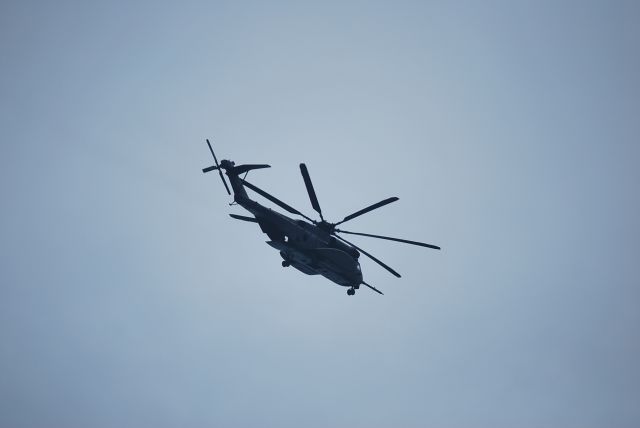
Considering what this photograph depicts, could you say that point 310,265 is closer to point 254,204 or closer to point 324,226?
point 324,226

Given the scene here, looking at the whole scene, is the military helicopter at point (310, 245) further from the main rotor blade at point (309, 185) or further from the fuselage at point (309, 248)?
the main rotor blade at point (309, 185)

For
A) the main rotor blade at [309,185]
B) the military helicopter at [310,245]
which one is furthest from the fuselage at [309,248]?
the main rotor blade at [309,185]

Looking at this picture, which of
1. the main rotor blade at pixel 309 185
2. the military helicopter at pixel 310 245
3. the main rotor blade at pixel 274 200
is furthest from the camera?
the military helicopter at pixel 310 245

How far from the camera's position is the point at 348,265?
32.9 metres

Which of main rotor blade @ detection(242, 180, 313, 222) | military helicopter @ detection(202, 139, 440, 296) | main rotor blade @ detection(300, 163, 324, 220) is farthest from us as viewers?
military helicopter @ detection(202, 139, 440, 296)

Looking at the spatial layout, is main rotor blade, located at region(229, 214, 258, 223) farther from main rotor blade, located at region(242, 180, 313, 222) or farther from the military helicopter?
main rotor blade, located at region(242, 180, 313, 222)

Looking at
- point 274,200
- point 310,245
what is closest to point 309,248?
point 310,245

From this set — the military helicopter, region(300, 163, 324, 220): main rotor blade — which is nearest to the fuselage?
the military helicopter

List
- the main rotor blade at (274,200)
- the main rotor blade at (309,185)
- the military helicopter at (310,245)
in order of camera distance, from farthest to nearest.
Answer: the military helicopter at (310,245) < the main rotor blade at (274,200) < the main rotor blade at (309,185)

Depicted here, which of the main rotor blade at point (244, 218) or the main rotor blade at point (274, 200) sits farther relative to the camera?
the main rotor blade at point (244, 218)

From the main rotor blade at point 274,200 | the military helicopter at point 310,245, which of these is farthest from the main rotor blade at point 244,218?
the main rotor blade at point 274,200

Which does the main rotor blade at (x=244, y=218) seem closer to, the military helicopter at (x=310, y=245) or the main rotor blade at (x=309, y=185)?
the military helicopter at (x=310, y=245)

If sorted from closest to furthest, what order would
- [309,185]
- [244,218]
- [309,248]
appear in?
[309,185] → [309,248] → [244,218]

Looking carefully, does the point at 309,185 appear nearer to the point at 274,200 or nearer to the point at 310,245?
the point at 274,200
